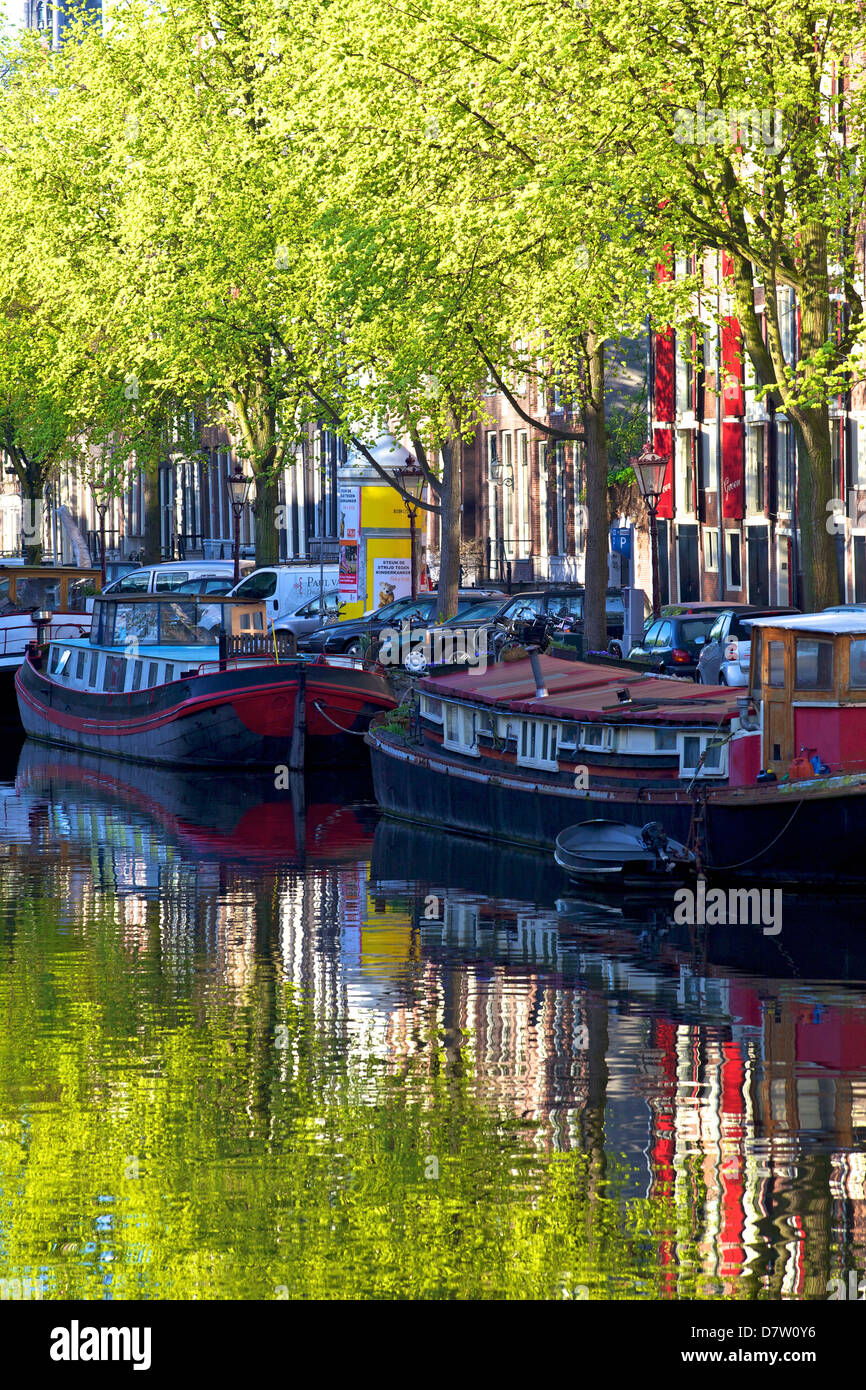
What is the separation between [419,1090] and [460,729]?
14.5 m

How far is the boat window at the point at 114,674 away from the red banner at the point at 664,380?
792 inches

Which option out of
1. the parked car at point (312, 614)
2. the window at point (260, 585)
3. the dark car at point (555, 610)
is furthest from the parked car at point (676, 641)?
the window at point (260, 585)

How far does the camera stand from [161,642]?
40219mm

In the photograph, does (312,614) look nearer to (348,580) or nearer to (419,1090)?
(348,580)

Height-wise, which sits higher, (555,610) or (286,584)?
(286,584)

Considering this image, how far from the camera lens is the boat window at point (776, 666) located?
22719mm

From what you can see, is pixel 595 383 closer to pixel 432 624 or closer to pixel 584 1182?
pixel 432 624

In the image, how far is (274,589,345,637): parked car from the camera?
52812mm

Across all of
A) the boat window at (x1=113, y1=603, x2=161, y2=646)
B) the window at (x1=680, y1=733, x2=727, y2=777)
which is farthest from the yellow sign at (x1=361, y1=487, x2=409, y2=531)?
the window at (x1=680, y1=733, x2=727, y2=777)

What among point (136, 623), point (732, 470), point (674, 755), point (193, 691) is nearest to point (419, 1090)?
point (674, 755)

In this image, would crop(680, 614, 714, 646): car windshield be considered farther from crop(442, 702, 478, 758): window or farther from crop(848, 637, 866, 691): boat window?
crop(848, 637, 866, 691): boat window

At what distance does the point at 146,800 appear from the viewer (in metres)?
33.3

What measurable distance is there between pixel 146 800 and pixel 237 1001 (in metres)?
16.1
